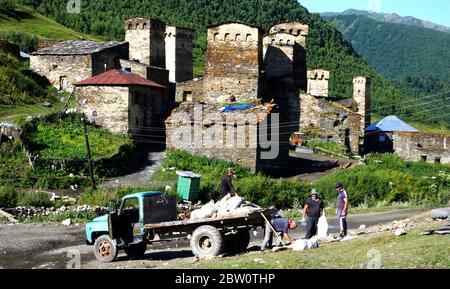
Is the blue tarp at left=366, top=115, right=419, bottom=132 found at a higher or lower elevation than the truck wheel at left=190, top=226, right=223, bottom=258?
lower

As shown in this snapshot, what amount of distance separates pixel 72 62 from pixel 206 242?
92.1ft

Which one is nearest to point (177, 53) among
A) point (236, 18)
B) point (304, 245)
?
point (304, 245)

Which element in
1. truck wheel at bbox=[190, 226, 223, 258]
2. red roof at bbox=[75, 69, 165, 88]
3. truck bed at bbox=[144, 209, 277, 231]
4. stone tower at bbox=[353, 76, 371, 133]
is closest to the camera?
truck wheel at bbox=[190, 226, 223, 258]

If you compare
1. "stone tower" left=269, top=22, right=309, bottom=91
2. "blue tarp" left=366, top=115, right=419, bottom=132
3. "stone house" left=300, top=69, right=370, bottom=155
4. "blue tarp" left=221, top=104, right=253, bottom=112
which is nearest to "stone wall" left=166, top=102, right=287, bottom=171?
"blue tarp" left=221, top=104, right=253, bottom=112

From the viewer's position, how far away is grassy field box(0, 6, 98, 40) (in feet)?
241

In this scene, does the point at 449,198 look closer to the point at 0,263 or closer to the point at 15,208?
the point at 15,208

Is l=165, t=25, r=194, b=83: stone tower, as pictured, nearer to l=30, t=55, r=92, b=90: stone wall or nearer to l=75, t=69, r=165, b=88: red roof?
l=30, t=55, r=92, b=90: stone wall

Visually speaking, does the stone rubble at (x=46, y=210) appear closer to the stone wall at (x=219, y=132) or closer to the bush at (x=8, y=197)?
the bush at (x=8, y=197)

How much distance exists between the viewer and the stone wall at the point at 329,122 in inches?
1861

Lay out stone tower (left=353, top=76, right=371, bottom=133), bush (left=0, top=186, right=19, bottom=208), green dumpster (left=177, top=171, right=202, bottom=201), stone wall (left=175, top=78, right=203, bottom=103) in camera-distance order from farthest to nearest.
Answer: stone tower (left=353, top=76, right=371, bottom=133) < stone wall (left=175, top=78, right=203, bottom=103) < green dumpster (left=177, top=171, right=202, bottom=201) < bush (left=0, top=186, right=19, bottom=208)

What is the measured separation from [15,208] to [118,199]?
3624 millimetres

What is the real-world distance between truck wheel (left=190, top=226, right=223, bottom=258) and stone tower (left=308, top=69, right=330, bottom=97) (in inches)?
1877

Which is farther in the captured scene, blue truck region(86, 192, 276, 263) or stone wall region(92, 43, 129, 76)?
stone wall region(92, 43, 129, 76)

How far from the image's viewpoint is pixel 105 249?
17.4 meters
